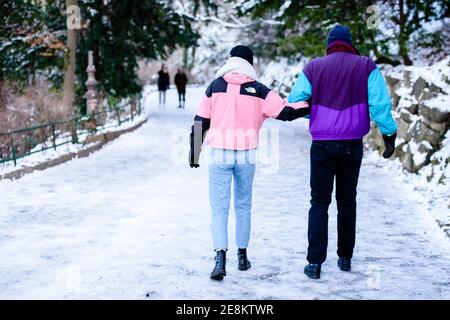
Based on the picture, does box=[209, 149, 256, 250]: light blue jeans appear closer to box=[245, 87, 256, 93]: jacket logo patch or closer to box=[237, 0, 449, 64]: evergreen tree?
box=[245, 87, 256, 93]: jacket logo patch

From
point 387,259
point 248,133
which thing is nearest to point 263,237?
point 387,259

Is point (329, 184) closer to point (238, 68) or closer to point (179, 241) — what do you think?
point (238, 68)

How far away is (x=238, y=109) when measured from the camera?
520cm

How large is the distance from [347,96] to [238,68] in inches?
36.4

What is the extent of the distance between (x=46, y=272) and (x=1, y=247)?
3.75 ft

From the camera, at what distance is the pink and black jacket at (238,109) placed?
17.0 ft

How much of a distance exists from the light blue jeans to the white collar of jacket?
642mm

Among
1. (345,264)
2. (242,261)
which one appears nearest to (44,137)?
(242,261)

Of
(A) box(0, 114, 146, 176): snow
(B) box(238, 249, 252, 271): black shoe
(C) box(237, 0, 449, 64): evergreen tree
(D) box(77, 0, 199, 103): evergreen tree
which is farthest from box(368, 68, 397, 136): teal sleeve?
(D) box(77, 0, 199, 103): evergreen tree

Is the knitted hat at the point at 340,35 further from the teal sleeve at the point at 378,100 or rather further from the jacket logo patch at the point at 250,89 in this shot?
the jacket logo patch at the point at 250,89

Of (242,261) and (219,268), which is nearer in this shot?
(219,268)

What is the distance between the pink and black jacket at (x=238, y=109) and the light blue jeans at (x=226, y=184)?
88 mm

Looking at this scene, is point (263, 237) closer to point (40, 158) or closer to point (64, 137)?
point (40, 158)
